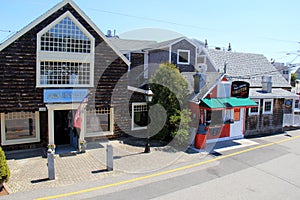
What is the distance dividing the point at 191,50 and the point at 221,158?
11.5m

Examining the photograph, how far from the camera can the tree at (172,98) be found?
14.7 metres

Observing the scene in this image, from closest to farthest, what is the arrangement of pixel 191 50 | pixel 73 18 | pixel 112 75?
pixel 73 18 → pixel 112 75 → pixel 191 50

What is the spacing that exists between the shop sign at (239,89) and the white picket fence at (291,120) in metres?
6.30

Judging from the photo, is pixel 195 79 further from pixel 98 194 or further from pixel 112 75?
pixel 98 194

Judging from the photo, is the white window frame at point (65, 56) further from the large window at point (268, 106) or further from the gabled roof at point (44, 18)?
the large window at point (268, 106)

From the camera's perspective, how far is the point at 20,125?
13383mm

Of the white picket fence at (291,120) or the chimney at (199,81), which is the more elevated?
the chimney at (199,81)

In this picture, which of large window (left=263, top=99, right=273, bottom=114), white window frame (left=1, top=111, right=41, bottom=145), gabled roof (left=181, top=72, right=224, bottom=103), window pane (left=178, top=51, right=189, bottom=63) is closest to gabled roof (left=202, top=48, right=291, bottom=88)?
large window (left=263, top=99, right=273, bottom=114)

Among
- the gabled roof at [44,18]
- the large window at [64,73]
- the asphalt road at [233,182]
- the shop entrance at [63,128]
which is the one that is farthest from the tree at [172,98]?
Answer: the shop entrance at [63,128]

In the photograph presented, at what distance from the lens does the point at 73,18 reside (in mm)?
12828

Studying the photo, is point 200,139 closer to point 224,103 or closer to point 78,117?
point 224,103

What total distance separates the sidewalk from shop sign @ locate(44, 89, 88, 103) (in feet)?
9.24

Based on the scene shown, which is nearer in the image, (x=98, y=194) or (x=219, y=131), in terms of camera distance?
(x=98, y=194)

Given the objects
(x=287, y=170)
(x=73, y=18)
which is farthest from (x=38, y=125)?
(x=287, y=170)
